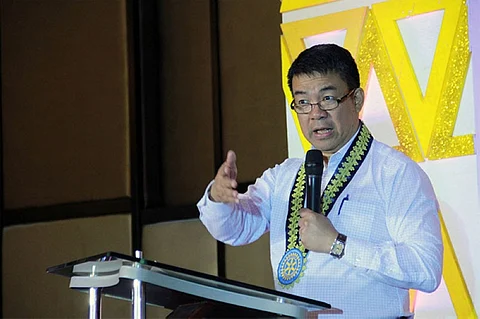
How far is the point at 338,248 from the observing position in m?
2.23

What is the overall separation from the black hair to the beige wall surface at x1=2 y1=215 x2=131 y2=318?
1.81 metres

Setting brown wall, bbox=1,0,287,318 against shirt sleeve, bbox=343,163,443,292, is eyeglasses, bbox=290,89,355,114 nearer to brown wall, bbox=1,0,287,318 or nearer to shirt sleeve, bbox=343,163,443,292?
shirt sleeve, bbox=343,163,443,292

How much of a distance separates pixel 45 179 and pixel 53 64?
0.60 meters

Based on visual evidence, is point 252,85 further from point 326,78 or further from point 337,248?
point 337,248

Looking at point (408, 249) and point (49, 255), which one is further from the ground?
point (408, 249)

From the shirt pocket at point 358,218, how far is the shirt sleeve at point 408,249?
0.25ft

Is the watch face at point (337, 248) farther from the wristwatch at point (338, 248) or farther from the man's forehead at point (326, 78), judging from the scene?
the man's forehead at point (326, 78)

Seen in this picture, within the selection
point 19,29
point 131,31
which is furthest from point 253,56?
point 19,29

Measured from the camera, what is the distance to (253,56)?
3.86m

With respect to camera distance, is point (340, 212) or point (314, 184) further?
point (340, 212)

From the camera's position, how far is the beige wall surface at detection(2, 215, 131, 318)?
13.8 ft

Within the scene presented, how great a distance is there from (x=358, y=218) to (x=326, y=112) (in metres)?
0.32

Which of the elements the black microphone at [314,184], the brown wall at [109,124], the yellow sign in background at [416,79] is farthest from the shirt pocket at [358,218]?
the brown wall at [109,124]

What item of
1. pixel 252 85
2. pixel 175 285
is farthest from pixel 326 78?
pixel 252 85
